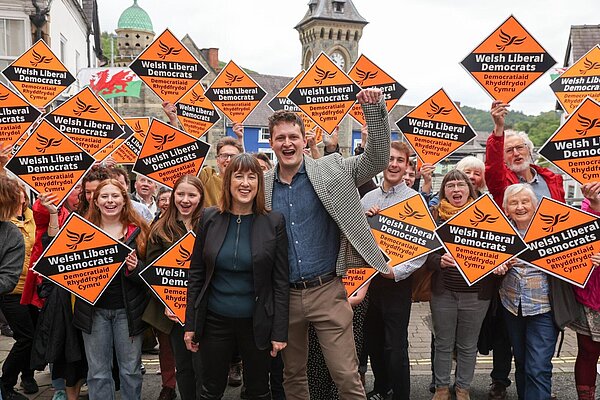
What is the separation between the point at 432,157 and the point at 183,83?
3213mm

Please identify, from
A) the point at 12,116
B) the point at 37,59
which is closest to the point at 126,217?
the point at 12,116

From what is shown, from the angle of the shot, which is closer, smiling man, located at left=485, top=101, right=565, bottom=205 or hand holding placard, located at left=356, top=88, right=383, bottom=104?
hand holding placard, located at left=356, top=88, right=383, bottom=104

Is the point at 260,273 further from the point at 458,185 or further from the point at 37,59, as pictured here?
the point at 37,59

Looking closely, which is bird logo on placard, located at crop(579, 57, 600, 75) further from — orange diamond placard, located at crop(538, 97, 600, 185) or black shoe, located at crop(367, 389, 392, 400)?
black shoe, located at crop(367, 389, 392, 400)

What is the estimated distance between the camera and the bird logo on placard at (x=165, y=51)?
6906mm

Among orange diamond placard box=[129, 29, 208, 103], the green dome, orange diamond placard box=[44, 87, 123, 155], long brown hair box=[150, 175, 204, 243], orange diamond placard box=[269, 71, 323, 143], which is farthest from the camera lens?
the green dome

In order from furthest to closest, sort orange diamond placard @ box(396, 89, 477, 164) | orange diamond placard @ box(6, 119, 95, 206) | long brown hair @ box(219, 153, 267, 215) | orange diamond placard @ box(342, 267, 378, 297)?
orange diamond placard @ box(396, 89, 477, 164) → orange diamond placard @ box(6, 119, 95, 206) → orange diamond placard @ box(342, 267, 378, 297) → long brown hair @ box(219, 153, 267, 215)

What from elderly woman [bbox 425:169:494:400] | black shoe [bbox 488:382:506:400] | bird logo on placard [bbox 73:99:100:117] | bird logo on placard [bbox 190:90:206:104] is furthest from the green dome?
black shoe [bbox 488:382:506:400]

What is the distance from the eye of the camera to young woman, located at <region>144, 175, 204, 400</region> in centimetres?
482

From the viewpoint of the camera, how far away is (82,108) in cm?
607

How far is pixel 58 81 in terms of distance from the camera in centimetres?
689

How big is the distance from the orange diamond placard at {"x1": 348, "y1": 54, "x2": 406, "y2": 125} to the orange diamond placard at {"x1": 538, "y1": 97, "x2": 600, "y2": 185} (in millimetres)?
2457

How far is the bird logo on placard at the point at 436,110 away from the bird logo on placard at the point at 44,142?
13.0 ft

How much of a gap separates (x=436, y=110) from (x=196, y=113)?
3082mm
